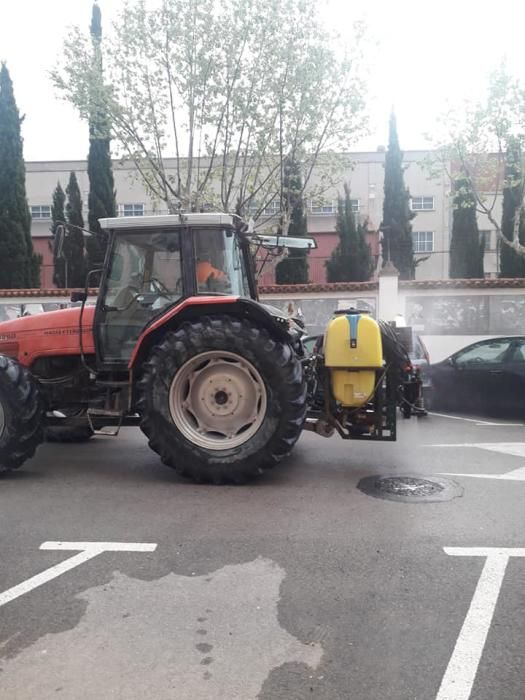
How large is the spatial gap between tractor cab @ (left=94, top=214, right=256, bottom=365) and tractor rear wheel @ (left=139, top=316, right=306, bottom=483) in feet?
1.56

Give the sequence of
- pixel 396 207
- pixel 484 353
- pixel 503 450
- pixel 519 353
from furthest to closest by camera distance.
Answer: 1. pixel 396 207
2. pixel 484 353
3. pixel 519 353
4. pixel 503 450

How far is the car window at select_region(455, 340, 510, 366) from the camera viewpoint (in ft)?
31.2

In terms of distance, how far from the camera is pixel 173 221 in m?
5.57

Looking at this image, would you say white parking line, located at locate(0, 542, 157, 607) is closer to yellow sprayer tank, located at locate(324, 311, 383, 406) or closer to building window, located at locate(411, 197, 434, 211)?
yellow sprayer tank, located at locate(324, 311, 383, 406)

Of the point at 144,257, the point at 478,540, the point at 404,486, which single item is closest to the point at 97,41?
the point at 144,257

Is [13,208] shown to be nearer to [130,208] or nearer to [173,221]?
[130,208]

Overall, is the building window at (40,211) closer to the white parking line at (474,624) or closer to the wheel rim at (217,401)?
the wheel rim at (217,401)

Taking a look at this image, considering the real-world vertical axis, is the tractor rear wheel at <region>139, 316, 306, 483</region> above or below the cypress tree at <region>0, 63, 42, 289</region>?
below

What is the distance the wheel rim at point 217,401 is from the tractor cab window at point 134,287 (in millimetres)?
712

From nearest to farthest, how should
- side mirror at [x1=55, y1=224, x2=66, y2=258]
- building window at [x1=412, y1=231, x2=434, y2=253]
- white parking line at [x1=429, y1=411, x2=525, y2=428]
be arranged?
side mirror at [x1=55, y1=224, x2=66, y2=258]
white parking line at [x1=429, y1=411, x2=525, y2=428]
building window at [x1=412, y1=231, x2=434, y2=253]

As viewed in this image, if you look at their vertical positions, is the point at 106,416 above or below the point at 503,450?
above

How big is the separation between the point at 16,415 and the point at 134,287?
62.1 inches

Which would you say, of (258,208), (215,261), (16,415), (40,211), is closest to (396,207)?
(258,208)

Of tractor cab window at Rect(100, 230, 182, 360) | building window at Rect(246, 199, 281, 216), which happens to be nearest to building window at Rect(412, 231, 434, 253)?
building window at Rect(246, 199, 281, 216)
